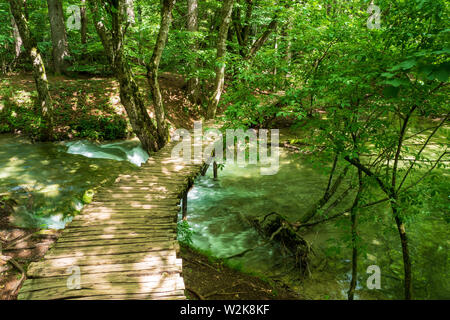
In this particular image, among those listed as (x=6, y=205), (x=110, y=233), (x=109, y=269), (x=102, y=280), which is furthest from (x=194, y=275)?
(x=6, y=205)

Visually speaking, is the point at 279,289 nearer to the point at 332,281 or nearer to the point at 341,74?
the point at 332,281

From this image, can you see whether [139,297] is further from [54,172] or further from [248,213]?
[54,172]

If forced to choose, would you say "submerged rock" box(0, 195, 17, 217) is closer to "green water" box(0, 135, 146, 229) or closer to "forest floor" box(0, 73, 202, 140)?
"green water" box(0, 135, 146, 229)

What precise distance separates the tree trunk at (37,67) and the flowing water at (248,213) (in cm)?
76

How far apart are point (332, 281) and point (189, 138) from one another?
6728mm

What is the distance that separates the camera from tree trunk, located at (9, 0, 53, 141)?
28.6ft

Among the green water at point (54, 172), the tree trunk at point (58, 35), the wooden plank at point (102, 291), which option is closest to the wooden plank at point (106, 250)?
the wooden plank at point (102, 291)

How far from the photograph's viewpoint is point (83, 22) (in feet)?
54.4

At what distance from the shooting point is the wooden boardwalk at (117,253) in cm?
315

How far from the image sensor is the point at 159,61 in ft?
30.0

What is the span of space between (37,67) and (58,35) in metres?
6.18

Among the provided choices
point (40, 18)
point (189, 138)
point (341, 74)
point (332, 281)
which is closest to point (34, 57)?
point (189, 138)

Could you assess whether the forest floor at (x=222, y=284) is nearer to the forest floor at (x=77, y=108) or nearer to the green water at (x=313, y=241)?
the green water at (x=313, y=241)
